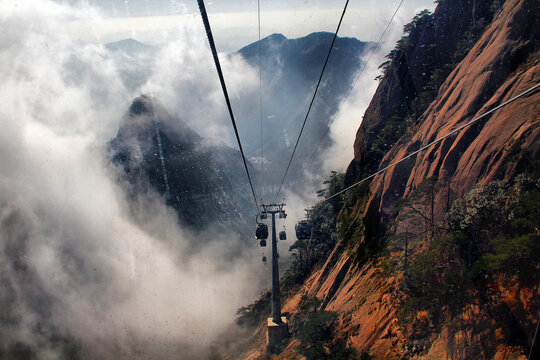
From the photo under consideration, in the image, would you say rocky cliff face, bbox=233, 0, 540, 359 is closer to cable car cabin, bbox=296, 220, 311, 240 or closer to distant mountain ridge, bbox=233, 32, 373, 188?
cable car cabin, bbox=296, 220, 311, 240

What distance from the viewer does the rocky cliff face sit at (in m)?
7.54

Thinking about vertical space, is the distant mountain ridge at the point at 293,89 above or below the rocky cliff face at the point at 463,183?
above

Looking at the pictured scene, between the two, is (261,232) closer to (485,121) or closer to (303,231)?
(303,231)

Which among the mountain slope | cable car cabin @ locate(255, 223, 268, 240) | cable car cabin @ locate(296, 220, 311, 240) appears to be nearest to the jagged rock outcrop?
cable car cabin @ locate(296, 220, 311, 240)

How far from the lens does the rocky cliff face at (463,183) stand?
7.54 metres

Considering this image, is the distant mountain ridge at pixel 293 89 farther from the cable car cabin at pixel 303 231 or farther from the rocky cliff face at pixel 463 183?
the rocky cliff face at pixel 463 183

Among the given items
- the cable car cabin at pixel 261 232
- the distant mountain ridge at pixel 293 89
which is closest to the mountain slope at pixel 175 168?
the distant mountain ridge at pixel 293 89

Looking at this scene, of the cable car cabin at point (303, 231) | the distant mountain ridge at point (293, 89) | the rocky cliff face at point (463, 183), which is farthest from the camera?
the distant mountain ridge at point (293, 89)

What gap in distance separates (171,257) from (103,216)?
67.8ft

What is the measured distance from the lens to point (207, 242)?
88750 millimetres

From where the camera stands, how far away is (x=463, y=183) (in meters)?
11.1

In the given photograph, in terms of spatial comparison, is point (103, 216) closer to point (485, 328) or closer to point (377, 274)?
point (377, 274)

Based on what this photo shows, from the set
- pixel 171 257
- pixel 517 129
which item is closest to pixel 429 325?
pixel 517 129

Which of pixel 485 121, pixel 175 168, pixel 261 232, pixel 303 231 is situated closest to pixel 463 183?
pixel 485 121
